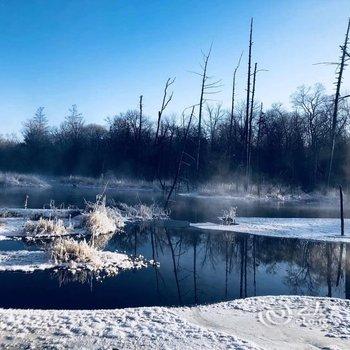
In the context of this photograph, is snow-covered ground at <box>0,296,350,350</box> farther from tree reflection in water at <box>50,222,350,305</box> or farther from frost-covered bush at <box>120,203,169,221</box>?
frost-covered bush at <box>120,203,169,221</box>

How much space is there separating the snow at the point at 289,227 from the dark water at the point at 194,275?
0.77 meters

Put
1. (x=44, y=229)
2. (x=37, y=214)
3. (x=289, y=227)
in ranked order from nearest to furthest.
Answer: (x=44, y=229)
(x=37, y=214)
(x=289, y=227)

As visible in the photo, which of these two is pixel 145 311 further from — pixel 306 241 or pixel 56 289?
pixel 306 241

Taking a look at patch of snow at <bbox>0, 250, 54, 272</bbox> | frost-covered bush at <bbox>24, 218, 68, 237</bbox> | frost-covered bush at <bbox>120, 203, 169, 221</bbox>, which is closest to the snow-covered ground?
patch of snow at <bbox>0, 250, 54, 272</bbox>

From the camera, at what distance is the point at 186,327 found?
5.36m

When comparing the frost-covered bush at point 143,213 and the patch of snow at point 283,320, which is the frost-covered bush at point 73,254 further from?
the frost-covered bush at point 143,213

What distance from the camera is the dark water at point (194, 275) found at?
6859 millimetres

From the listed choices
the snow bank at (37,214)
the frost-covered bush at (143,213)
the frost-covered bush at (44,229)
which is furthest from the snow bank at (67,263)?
the frost-covered bush at (143,213)

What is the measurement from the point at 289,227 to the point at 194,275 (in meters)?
7.49

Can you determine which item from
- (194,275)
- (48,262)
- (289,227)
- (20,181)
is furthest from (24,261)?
(20,181)

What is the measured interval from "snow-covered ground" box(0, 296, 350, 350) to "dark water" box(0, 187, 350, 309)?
70cm

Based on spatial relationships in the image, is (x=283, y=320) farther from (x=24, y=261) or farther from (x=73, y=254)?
(x=24, y=261)

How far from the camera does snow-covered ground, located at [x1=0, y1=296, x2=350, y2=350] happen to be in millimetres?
4785

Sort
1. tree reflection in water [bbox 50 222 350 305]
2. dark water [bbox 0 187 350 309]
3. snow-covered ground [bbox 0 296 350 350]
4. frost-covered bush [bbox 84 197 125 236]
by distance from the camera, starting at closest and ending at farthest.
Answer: snow-covered ground [bbox 0 296 350 350] < dark water [bbox 0 187 350 309] < tree reflection in water [bbox 50 222 350 305] < frost-covered bush [bbox 84 197 125 236]
